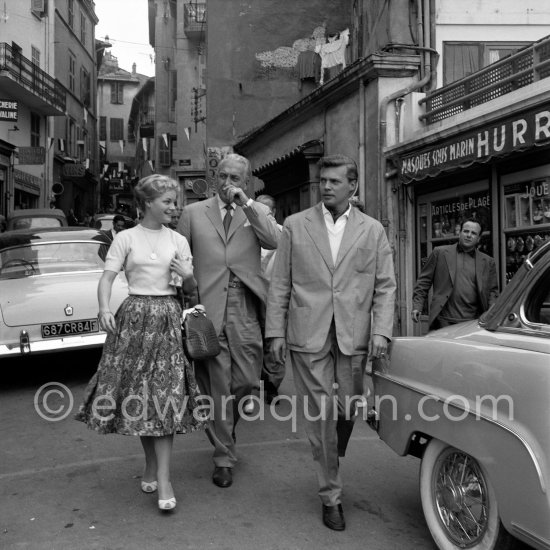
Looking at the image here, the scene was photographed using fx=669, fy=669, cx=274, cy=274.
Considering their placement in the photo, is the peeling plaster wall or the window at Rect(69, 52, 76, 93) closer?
the peeling plaster wall

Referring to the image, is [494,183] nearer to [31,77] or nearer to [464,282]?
[464,282]

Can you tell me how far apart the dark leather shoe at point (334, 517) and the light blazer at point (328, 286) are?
790 mm

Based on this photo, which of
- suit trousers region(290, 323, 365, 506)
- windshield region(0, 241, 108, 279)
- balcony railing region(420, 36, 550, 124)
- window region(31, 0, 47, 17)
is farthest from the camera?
window region(31, 0, 47, 17)

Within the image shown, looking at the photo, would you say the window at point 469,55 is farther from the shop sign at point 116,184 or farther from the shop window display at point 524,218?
the shop sign at point 116,184

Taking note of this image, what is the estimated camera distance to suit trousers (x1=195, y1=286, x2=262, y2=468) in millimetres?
4020

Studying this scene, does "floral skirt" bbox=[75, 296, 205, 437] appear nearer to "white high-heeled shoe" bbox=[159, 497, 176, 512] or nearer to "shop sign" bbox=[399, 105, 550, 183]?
"white high-heeled shoe" bbox=[159, 497, 176, 512]

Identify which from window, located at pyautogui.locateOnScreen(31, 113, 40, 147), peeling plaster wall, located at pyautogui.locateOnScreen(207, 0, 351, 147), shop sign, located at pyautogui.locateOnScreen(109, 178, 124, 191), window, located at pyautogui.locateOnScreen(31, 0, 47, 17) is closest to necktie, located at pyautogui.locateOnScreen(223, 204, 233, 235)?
peeling plaster wall, located at pyautogui.locateOnScreen(207, 0, 351, 147)

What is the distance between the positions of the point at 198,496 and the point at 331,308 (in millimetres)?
1349

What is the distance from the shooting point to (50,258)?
769 cm

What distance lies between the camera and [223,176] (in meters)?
4.01

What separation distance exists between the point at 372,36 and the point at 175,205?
11400 millimetres

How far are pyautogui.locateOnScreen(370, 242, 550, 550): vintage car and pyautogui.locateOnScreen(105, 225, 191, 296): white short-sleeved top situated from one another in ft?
4.17

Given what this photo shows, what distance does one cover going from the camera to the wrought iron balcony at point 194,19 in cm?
3519

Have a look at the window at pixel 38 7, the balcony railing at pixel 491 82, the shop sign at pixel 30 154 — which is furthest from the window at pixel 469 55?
the window at pixel 38 7
